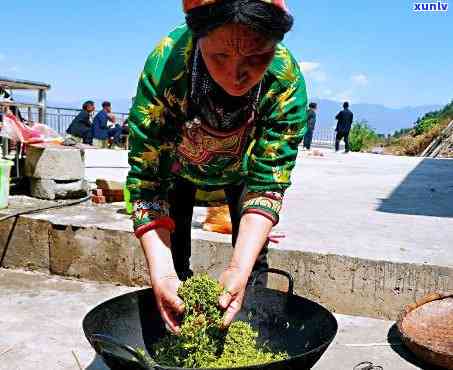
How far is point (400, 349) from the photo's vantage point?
292 cm

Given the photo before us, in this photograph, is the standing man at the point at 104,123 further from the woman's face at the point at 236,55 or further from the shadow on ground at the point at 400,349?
the woman's face at the point at 236,55

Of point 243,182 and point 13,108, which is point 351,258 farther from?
point 13,108

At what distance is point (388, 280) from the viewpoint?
10.6 feet

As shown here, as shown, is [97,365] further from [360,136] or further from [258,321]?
[360,136]

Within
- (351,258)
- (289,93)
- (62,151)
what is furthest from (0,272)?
(289,93)

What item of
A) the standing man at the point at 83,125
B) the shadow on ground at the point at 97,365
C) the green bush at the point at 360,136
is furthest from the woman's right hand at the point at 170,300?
the green bush at the point at 360,136

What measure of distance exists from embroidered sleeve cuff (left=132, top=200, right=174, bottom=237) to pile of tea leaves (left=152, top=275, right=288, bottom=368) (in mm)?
242

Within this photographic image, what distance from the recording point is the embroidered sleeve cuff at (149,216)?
6.27 feet

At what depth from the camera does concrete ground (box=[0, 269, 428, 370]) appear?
2744 millimetres

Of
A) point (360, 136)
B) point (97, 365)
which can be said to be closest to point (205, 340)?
point (97, 365)

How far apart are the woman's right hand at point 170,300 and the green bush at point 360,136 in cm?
2138

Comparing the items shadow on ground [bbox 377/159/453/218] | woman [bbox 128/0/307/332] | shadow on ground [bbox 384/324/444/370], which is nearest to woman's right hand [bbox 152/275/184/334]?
woman [bbox 128/0/307/332]

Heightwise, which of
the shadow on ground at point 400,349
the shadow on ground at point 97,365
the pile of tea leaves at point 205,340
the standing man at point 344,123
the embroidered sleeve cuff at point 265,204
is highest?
the standing man at point 344,123

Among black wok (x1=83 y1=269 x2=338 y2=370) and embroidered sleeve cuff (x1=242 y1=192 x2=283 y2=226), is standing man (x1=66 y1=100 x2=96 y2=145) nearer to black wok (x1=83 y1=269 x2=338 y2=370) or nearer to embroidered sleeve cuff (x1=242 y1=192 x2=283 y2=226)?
black wok (x1=83 y1=269 x2=338 y2=370)
